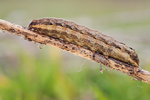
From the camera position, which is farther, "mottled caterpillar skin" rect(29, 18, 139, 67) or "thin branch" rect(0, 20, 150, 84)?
"mottled caterpillar skin" rect(29, 18, 139, 67)

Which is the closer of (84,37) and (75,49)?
(75,49)

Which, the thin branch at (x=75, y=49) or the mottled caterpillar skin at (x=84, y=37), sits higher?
the mottled caterpillar skin at (x=84, y=37)

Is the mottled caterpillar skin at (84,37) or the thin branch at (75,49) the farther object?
the mottled caterpillar skin at (84,37)

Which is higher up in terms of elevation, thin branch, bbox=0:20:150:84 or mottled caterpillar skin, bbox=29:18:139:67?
mottled caterpillar skin, bbox=29:18:139:67

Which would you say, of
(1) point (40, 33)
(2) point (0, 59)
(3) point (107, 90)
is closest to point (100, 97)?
(3) point (107, 90)

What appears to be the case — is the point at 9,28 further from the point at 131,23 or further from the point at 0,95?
the point at 131,23
